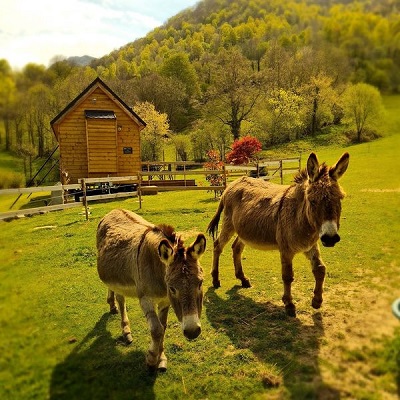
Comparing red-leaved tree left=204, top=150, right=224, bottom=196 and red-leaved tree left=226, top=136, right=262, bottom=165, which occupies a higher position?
red-leaved tree left=226, top=136, right=262, bottom=165

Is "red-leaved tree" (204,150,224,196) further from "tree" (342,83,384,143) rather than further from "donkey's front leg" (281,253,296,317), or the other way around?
"tree" (342,83,384,143)

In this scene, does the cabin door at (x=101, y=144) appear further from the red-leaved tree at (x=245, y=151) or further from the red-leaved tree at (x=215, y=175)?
the red-leaved tree at (x=245, y=151)

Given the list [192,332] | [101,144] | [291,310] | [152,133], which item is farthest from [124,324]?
[152,133]

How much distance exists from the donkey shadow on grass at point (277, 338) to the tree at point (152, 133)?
100 feet

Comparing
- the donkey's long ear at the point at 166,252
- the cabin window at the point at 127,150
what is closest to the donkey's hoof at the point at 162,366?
the donkey's long ear at the point at 166,252

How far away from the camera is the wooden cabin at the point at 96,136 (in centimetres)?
1978

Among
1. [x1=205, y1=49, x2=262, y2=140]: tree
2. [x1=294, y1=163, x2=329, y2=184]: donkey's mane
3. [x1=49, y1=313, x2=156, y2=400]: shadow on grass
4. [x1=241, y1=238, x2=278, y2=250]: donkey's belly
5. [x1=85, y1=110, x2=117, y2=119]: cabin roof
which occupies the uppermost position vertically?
[x1=205, y1=49, x2=262, y2=140]: tree

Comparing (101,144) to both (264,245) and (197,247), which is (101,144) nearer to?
(264,245)

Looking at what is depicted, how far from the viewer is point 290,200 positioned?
16.5ft

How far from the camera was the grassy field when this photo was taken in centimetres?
301

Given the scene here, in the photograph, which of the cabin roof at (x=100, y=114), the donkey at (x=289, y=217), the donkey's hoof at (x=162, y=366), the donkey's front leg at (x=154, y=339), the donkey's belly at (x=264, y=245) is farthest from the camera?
the cabin roof at (x=100, y=114)

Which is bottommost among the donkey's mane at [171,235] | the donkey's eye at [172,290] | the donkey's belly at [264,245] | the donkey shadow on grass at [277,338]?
the donkey shadow on grass at [277,338]

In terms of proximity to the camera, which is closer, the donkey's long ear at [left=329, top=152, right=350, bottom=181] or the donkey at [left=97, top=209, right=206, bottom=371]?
the donkey at [left=97, top=209, right=206, bottom=371]

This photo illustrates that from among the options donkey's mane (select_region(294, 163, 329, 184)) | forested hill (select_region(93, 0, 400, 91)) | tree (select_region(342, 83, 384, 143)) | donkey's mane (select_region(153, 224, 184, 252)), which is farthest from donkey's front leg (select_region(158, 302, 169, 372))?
forested hill (select_region(93, 0, 400, 91))
